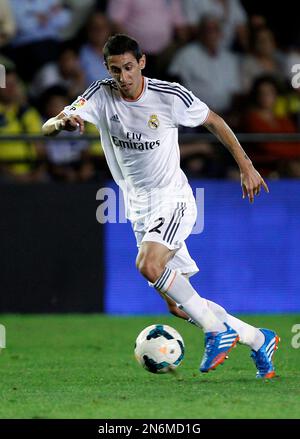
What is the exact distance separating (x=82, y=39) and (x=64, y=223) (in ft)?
8.27

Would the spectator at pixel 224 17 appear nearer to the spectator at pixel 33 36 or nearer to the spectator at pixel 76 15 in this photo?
the spectator at pixel 76 15

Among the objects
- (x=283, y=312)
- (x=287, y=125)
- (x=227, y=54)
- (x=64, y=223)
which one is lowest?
(x=283, y=312)

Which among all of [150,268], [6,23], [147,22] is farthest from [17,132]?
[150,268]

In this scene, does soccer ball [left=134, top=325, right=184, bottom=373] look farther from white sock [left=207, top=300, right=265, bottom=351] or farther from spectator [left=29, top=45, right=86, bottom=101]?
spectator [left=29, top=45, right=86, bottom=101]

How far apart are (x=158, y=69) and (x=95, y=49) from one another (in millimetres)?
745

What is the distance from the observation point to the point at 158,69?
12.3m

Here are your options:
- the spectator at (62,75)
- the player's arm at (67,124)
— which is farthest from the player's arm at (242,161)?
the spectator at (62,75)

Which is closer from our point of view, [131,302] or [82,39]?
[131,302]

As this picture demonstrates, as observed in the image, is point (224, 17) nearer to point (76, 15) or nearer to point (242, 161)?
point (76, 15)

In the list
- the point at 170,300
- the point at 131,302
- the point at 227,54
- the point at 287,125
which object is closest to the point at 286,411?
the point at 170,300

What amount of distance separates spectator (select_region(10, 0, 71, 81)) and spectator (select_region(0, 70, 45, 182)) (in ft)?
2.69
